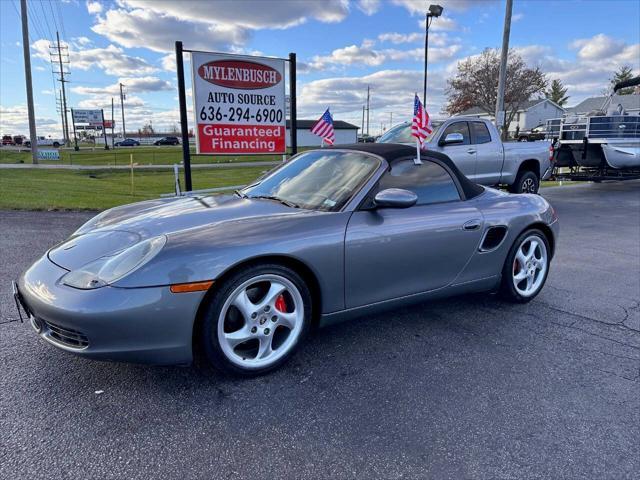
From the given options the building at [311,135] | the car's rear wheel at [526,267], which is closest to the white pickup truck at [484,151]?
the car's rear wheel at [526,267]

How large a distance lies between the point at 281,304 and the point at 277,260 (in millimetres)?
296

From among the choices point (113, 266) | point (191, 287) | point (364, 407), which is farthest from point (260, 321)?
point (113, 266)

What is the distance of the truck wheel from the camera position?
9836mm

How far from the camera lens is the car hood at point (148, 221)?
2.71m

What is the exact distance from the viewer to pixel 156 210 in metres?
3.38

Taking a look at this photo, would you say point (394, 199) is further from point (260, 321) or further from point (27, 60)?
point (27, 60)

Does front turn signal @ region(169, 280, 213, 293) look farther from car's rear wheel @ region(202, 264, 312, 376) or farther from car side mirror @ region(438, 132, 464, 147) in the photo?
car side mirror @ region(438, 132, 464, 147)

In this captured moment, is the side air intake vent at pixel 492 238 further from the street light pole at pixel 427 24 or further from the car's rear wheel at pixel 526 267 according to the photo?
the street light pole at pixel 427 24

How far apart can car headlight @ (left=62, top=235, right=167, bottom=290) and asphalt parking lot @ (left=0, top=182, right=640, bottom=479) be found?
0.64m

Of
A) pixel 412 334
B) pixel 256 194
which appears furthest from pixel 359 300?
pixel 256 194

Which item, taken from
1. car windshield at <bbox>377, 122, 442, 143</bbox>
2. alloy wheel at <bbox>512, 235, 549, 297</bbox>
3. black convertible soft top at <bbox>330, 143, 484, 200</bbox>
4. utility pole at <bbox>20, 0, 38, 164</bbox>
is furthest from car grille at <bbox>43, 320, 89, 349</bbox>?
utility pole at <bbox>20, 0, 38, 164</bbox>

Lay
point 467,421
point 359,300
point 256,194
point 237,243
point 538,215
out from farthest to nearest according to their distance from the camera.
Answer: point 538,215 → point 256,194 → point 359,300 → point 237,243 → point 467,421

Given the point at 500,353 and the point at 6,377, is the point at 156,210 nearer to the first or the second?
the point at 6,377

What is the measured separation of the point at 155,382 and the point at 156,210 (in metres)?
1.33
